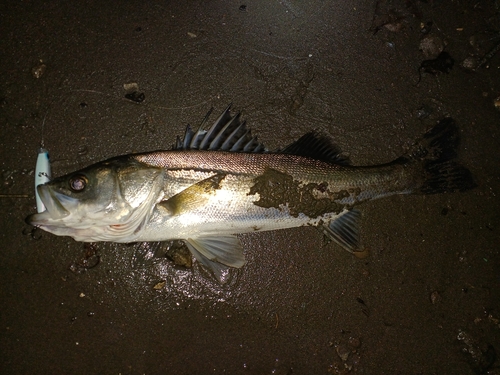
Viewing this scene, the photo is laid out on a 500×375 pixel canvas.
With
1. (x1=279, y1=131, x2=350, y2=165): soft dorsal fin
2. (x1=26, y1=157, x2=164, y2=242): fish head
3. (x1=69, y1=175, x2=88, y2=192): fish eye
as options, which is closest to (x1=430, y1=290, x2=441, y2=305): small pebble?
(x1=279, y1=131, x2=350, y2=165): soft dorsal fin

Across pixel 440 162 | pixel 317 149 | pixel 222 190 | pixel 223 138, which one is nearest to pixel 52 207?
pixel 222 190

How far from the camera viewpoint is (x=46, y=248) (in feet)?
10.6

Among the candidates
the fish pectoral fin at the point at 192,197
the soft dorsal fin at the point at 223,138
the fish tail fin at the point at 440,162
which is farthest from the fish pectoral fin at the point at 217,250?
the fish tail fin at the point at 440,162

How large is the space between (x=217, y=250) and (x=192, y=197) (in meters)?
0.59

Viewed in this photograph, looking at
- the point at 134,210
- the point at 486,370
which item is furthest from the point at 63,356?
the point at 486,370

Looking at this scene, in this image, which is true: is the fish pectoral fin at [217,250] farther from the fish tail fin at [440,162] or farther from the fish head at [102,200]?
the fish tail fin at [440,162]

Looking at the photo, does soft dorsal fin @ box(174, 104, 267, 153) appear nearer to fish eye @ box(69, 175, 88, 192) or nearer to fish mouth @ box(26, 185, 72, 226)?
fish eye @ box(69, 175, 88, 192)

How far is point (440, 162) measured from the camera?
3303 mm

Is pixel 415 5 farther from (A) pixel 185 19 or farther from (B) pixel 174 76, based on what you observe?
(B) pixel 174 76

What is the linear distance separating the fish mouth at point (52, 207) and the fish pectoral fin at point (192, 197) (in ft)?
2.44

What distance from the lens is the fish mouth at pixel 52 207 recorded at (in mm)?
2658

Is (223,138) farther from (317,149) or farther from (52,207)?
(52,207)

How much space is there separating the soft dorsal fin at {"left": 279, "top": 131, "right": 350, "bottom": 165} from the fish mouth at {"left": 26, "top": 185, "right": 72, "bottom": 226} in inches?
76.8

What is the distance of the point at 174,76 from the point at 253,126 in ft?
3.20
